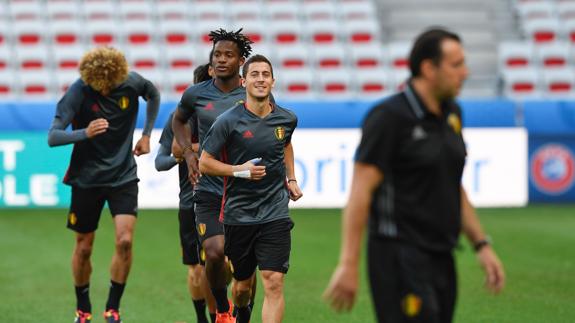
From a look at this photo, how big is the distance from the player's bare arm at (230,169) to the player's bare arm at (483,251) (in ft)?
7.44

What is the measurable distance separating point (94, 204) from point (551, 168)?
11.8 metres

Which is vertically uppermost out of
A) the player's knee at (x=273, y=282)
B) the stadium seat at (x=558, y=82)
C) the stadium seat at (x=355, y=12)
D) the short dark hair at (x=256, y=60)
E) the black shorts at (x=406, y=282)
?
the short dark hair at (x=256, y=60)

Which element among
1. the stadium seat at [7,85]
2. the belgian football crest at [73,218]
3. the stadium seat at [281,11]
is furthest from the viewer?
the stadium seat at [281,11]

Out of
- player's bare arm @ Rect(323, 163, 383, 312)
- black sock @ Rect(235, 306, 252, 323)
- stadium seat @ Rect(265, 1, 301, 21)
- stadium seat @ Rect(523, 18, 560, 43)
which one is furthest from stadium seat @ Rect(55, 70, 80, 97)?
player's bare arm @ Rect(323, 163, 383, 312)

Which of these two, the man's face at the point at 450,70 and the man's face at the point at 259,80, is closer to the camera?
the man's face at the point at 450,70

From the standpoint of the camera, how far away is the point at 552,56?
24141mm

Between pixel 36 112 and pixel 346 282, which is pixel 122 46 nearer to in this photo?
pixel 36 112

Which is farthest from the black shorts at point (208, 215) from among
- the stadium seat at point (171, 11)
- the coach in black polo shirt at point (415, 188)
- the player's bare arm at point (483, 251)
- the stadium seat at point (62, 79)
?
the stadium seat at point (171, 11)

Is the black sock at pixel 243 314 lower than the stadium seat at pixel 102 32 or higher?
lower

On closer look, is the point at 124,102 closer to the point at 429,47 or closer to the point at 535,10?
the point at 429,47

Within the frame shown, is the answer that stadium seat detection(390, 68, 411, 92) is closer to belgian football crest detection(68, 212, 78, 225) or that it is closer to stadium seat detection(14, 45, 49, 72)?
stadium seat detection(14, 45, 49, 72)

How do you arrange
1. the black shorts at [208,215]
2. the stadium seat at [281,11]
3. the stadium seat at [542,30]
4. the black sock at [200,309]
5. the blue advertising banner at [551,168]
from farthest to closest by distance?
the stadium seat at [542,30] < the stadium seat at [281,11] < the blue advertising banner at [551,168] < the black sock at [200,309] < the black shorts at [208,215]

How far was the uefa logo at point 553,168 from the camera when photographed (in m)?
19.5

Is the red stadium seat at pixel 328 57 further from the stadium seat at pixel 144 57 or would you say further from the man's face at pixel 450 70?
the man's face at pixel 450 70
